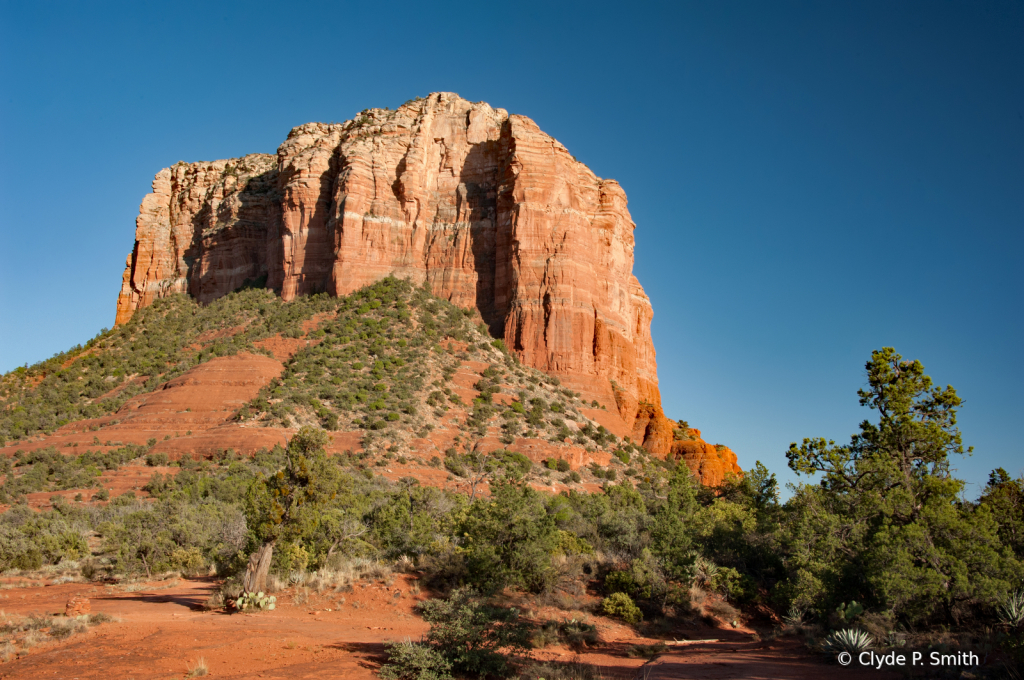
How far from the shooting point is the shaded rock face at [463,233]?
50.6 m

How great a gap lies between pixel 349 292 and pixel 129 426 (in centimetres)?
1890

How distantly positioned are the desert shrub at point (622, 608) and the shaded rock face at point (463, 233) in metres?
34.0

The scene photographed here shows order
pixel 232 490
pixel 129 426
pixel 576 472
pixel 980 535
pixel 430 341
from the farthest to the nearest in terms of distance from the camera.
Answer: pixel 430 341
pixel 576 472
pixel 129 426
pixel 232 490
pixel 980 535

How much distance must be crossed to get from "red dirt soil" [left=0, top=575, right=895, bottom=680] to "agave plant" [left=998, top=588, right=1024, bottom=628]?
3034 millimetres

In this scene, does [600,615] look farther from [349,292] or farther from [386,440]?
[349,292]

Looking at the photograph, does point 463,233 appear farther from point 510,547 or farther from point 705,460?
point 510,547

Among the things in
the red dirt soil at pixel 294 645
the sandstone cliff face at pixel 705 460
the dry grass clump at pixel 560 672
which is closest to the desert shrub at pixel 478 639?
the dry grass clump at pixel 560 672

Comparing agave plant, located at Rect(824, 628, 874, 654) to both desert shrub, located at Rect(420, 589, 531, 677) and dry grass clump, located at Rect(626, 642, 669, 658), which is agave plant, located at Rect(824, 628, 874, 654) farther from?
desert shrub, located at Rect(420, 589, 531, 677)

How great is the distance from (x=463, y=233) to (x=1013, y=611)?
4674 centimetres

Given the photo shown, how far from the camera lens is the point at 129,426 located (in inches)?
1387

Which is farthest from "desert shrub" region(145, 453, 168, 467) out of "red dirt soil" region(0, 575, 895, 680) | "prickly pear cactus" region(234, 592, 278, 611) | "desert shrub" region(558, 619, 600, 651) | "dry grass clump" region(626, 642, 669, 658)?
"dry grass clump" region(626, 642, 669, 658)

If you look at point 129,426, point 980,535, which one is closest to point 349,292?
point 129,426

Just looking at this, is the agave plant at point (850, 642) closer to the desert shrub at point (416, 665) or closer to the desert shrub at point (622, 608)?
the desert shrub at point (622, 608)

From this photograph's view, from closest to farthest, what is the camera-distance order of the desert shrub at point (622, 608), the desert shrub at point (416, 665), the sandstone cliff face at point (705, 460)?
the desert shrub at point (416, 665) < the desert shrub at point (622, 608) < the sandstone cliff face at point (705, 460)
